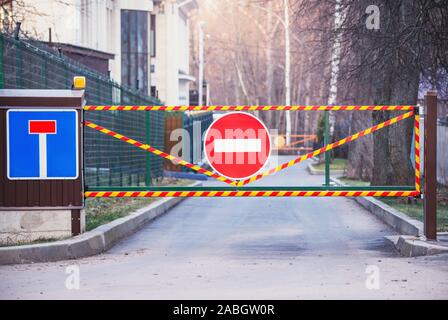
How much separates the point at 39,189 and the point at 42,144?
1.78 ft

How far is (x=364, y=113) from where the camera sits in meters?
28.5

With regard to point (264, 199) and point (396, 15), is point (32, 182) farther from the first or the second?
point (264, 199)

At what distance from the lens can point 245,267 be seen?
10.6 m

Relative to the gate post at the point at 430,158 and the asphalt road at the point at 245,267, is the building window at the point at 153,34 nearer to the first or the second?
the asphalt road at the point at 245,267

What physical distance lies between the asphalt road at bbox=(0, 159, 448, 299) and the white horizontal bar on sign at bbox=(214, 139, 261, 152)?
1240mm

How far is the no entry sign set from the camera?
41.2ft

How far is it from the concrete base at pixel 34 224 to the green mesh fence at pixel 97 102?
1762mm

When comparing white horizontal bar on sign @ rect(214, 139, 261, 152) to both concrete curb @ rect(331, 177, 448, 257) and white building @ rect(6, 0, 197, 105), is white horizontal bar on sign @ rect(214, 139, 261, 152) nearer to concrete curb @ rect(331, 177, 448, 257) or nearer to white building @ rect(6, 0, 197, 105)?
concrete curb @ rect(331, 177, 448, 257)

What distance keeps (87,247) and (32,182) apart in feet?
3.47

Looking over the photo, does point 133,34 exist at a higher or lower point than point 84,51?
higher

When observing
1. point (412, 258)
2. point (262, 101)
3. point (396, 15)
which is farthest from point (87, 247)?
point (262, 101)

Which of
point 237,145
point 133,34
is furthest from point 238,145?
point 133,34

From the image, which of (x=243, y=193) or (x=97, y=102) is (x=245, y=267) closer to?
(x=243, y=193)

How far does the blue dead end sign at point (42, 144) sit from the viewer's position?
12.1 m
